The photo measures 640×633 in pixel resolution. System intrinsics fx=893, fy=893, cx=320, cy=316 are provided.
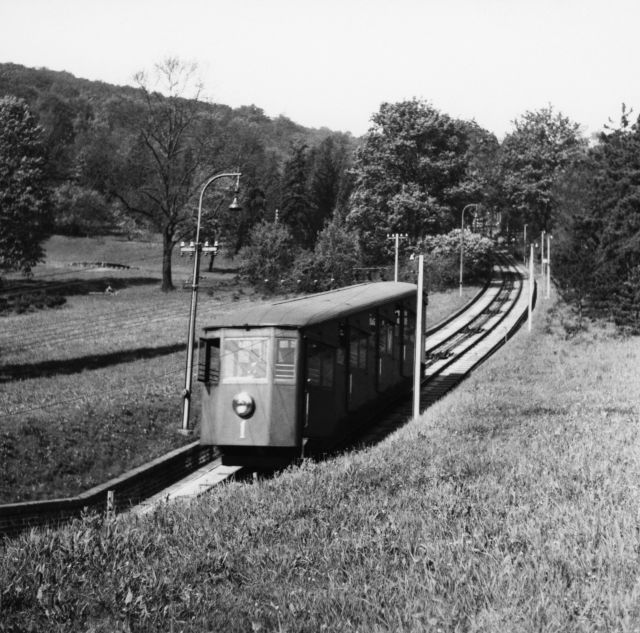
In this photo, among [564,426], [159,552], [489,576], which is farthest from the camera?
[564,426]

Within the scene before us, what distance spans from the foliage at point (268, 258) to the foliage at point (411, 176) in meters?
5.85

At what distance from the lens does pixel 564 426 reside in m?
17.0

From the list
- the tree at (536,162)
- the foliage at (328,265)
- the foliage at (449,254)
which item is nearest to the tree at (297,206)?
the tree at (536,162)

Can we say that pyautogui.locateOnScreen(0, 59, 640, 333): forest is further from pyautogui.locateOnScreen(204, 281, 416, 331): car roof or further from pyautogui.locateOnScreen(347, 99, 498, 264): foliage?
pyautogui.locateOnScreen(204, 281, 416, 331): car roof

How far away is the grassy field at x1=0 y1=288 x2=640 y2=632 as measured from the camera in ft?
24.4

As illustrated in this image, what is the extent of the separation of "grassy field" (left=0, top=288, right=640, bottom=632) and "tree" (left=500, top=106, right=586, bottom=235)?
260ft

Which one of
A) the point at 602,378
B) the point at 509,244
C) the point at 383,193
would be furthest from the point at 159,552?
the point at 509,244

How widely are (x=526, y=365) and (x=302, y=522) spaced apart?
2295cm

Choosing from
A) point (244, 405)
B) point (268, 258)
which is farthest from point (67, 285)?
point (244, 405)

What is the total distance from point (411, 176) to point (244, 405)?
179 ft

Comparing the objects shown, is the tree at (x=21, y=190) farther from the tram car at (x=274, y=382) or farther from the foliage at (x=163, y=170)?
the tram car at (x=274, y=382)

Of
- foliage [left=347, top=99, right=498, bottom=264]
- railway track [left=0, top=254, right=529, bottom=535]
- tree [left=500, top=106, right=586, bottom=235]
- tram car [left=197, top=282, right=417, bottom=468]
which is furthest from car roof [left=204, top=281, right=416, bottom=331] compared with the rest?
tree [left=500, top=106, right=586, bottom=235]

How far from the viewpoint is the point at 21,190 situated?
6038 centimetres

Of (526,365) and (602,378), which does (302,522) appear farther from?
(526,365)
